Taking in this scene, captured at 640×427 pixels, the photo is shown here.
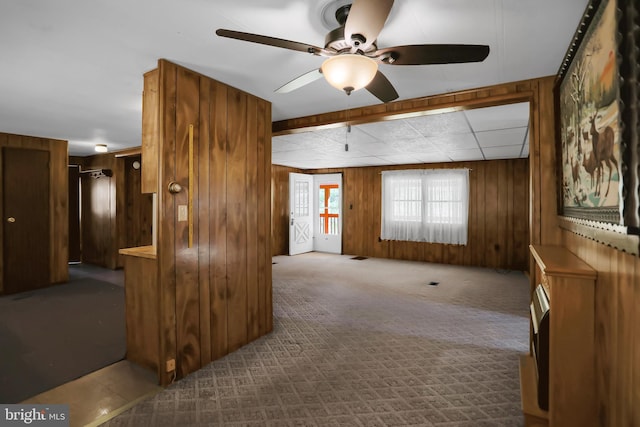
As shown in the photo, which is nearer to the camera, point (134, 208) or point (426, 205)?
point (134, 208)

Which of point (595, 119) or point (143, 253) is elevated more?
point (595, 119)

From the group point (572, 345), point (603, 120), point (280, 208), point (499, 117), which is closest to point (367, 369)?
point (572, 345)

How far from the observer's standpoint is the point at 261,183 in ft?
10.1

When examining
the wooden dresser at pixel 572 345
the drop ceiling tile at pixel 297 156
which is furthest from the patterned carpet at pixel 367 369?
the drop ceiling tile at pixel 297 156

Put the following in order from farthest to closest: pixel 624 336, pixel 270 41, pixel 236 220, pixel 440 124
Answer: pixel 440 124
pixel 236 220
pixel 270 41
pixel 624 336

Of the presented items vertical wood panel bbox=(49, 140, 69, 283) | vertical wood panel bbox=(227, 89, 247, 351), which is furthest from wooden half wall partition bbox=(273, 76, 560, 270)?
vertical wood panel bbox=(49, 140, 69, 283)

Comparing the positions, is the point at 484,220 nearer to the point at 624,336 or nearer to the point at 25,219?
the point at 624,336

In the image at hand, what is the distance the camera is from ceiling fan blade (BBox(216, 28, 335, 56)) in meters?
1.37

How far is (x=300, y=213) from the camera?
7969 millimetres

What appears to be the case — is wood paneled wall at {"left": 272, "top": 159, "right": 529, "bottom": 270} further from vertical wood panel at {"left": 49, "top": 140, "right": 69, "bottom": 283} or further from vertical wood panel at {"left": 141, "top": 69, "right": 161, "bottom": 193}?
vertical wood panel at {"left": 141, "top": 69, "right": 161, "bottom": 193}

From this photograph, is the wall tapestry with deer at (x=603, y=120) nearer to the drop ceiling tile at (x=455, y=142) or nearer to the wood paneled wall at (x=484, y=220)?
the drop ceiling tile at (x=455, y=142)

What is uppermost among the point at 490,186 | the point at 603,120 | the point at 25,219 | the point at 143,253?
the point at 490,186

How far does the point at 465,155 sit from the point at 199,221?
16.7 feet

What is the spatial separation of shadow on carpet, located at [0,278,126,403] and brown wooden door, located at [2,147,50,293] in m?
0.32
